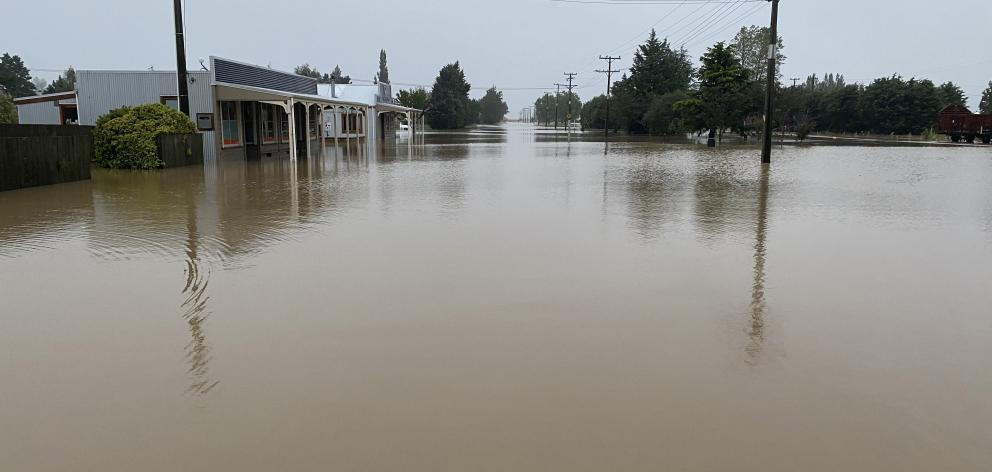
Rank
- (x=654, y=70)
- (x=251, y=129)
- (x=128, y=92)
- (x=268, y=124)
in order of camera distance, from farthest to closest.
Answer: (x=654, y=70) < (x=268, y=124) < (x=251, y=129) < (x=128, y=92)

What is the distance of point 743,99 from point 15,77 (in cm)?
9011

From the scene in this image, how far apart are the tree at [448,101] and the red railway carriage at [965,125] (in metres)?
61.0

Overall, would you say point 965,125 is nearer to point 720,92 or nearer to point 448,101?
point 720,92

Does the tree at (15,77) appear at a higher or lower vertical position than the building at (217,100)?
higher

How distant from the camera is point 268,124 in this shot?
32.9m

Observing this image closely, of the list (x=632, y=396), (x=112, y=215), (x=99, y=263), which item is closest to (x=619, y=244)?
(x=632, y=396)

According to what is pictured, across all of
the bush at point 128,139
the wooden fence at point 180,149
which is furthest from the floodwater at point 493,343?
the wooden fence at point 180,149

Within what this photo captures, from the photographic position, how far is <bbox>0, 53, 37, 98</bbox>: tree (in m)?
87.8

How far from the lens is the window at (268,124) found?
32.1m

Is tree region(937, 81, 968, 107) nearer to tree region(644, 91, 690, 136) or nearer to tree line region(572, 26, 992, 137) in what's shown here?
tree line region(572, 26, 992, 137)

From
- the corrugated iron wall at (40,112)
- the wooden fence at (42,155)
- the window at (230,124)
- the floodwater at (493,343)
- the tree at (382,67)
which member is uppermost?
the tree at (382,67)

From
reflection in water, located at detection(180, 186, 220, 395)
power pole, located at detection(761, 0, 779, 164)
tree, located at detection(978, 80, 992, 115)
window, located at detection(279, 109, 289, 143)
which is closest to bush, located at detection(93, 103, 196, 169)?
window, located at detection(279, 109, 289, 143)

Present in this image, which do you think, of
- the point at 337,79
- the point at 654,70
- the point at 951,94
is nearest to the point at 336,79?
the point at 337,79

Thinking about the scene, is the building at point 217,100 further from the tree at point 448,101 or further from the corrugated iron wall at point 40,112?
the tree at point 448,101
